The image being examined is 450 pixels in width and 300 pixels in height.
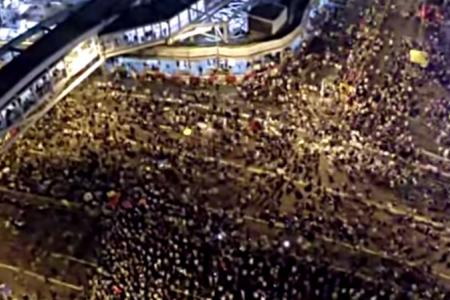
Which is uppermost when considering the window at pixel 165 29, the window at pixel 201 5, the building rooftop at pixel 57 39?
the building rooftop at pixel 57 39

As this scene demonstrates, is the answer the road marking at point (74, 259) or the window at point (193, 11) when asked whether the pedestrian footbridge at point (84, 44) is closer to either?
the window at point (193, 11)

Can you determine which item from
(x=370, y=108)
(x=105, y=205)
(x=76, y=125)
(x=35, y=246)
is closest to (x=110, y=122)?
(x=76, y=125)

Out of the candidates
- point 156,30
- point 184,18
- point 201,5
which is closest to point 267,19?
point 201,5

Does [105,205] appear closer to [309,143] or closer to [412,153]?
[309,143]

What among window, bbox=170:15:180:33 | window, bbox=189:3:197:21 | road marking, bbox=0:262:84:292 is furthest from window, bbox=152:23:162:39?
road marking, bbox=0:262:84:292

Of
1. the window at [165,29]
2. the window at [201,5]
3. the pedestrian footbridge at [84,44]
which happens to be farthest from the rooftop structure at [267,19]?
the window at [165,29]

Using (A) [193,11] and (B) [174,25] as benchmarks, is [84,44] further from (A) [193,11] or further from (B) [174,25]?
(A) [193,11]
